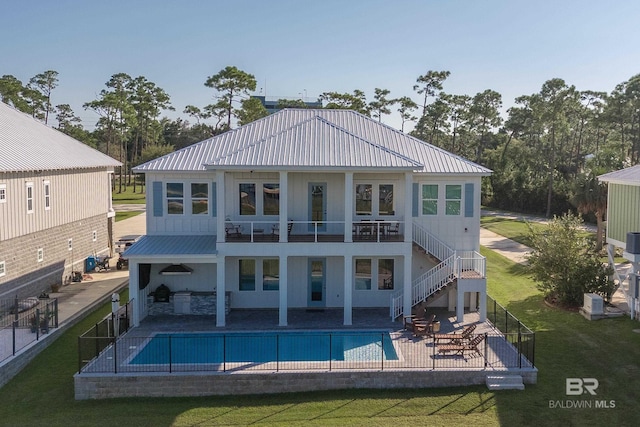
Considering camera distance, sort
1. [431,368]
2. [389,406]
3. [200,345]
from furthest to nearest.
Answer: [200,345] < [431,368] < [389,406]

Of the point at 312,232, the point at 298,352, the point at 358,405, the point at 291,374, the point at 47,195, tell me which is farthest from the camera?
the point at 47,195

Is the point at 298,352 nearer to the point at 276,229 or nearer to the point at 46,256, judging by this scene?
the point at 276,229

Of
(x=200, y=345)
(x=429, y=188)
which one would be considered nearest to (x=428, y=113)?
(x=429, y=188)

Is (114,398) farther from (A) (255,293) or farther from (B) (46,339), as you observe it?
(A) (255,293)

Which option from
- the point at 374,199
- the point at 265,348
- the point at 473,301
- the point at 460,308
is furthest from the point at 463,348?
the point at 374,199

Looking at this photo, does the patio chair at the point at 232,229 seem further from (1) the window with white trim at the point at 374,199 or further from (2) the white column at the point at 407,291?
(2) the white column at the point at 407,291

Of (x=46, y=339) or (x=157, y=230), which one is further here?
(x=157, y=230)

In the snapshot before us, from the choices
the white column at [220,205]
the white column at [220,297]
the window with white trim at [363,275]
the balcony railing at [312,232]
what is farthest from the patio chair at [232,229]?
the window with white trim at [363,275]
